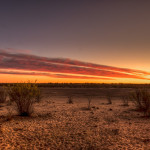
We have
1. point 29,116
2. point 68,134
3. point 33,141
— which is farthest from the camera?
point 29,116

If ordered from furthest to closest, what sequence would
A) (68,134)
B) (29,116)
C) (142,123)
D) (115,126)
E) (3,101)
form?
1. (3,101)
2. (29,116)
3. (142,123)
4. (115,126)
5. (68,134)

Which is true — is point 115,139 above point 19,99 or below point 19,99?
below

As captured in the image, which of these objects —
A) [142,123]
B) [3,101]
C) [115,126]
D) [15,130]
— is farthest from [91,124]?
[3,101]

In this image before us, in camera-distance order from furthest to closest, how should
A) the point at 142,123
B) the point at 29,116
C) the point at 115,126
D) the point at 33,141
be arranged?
1. the point at 29,116
2. the point at 142,123
3. the point at 115,126
4. the point at 33,141

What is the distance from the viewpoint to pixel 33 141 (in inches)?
222

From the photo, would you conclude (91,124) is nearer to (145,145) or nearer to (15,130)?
(145,145)

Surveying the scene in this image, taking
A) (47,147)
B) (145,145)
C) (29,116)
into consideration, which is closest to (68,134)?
(47,147)

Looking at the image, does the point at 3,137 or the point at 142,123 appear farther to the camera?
the point at 142,123

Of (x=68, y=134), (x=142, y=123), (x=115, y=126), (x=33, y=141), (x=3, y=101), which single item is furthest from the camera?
(x=3, y=101)

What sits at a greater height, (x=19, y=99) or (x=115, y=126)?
(x=19, y=99)

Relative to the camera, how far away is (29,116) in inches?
370

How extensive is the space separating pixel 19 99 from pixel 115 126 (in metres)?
5.55

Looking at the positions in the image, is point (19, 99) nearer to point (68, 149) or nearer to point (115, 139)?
point (68, 149)

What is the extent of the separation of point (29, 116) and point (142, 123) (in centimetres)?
618
